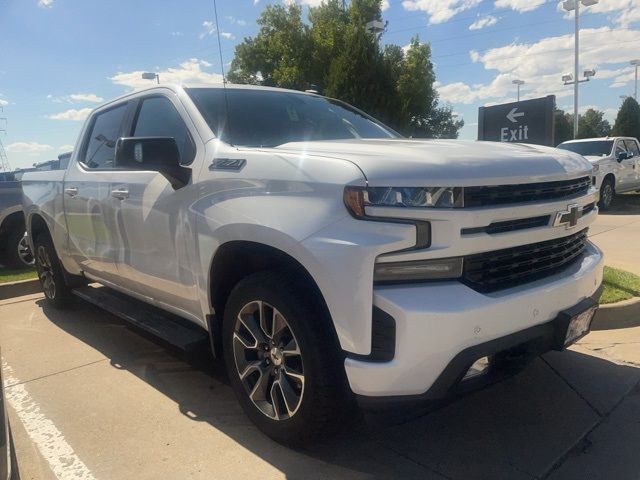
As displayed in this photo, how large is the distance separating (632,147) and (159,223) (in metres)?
15.2

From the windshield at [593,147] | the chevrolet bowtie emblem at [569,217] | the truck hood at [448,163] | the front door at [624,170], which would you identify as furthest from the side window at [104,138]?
the front door at [624,170]

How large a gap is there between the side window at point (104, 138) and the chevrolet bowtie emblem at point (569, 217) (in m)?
3.19

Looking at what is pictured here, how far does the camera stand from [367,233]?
88.7 inches

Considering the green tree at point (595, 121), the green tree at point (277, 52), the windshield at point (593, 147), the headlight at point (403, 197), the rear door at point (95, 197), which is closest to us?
the headlight at point (403, 197)

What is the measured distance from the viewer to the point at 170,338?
3.37m

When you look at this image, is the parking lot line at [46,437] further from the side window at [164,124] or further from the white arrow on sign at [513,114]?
the white arrow on sign at [513,114]

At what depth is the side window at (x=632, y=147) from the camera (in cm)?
1490

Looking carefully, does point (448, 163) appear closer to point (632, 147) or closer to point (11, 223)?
point (11, 223)

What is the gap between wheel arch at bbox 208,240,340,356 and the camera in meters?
2.53

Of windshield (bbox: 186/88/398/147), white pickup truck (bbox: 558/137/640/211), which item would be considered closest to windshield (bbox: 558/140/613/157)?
white pickup truck (bbox: 558/137/640/211)

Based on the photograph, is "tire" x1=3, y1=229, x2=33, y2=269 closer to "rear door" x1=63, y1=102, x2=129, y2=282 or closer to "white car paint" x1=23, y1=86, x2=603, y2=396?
"rear door" x1=63, y1=102, x2=129, y2=282

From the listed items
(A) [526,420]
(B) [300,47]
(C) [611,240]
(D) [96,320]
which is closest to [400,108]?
(B) [300,47]

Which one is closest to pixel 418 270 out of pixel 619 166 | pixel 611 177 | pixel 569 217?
pixel 569 217

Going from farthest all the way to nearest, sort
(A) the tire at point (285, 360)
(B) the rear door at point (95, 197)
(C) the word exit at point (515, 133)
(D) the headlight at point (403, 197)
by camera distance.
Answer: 1. (C) the word exit at point (515, 133)
2. (B) the rear door at point (95, 197)
3. (A) the tire at point (285, 360)
4. (D) the headlight at point (403, 197)
